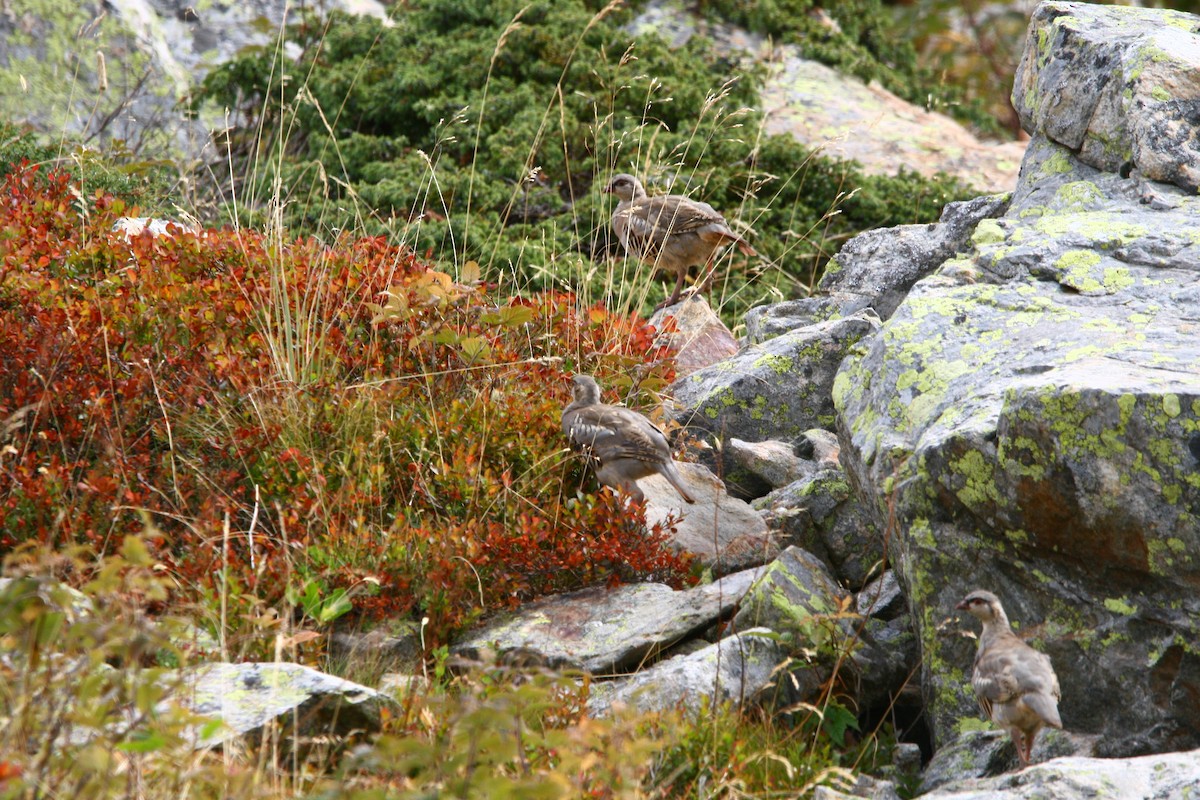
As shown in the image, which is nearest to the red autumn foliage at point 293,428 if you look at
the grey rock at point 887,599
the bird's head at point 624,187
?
the grey rock at point 887,599

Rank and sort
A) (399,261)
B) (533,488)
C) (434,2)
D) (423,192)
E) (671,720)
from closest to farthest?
(671,720) → (533,488) → (399,261) → (423,192) → (434,2)

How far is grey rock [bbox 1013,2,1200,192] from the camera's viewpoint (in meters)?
7.14

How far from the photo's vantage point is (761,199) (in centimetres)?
1240

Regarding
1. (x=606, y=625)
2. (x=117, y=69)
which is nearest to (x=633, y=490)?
(x=606, y=625)

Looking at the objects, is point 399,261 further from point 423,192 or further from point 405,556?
point 423,192

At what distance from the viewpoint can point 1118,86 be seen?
24.0ft

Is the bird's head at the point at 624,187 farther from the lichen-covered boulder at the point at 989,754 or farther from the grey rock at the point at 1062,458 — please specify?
the lichen-covered boulder at the point at 989,754

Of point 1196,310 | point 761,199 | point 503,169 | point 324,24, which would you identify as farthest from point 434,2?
point 1196,310

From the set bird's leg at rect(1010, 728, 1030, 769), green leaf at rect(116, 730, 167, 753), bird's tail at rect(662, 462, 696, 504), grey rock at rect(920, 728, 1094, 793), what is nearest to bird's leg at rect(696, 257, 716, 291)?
bird's tail at rect(662, 462, 696, 504)

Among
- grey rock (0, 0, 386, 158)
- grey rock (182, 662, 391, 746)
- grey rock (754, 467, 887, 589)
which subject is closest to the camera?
grey rock (182, 662, 391, 746)

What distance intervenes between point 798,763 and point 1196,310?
2.90m

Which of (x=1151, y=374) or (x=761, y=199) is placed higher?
(x=1151, y=374)

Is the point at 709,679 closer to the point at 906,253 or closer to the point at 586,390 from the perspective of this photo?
the point at 586,390

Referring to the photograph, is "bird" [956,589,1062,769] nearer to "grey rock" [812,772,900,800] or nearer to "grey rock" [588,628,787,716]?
"grey rock" [812,772,900,800]
